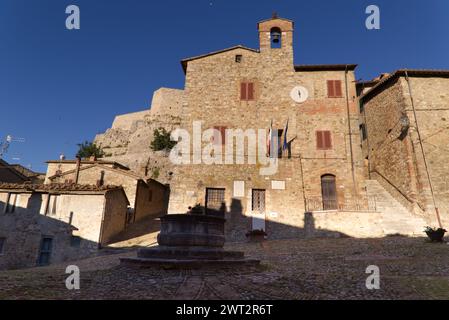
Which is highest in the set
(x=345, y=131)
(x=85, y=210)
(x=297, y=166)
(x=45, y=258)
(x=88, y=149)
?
(x=88, y=149)

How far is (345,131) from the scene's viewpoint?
59.8ft

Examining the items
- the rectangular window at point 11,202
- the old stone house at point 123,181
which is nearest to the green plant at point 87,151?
the old stone house at point 123,181

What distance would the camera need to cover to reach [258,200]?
16750 mm

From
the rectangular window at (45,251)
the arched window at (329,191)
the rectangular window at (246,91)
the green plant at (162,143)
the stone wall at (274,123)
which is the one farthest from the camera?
the green plant at (162,143)

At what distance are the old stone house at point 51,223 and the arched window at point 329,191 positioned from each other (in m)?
12.9

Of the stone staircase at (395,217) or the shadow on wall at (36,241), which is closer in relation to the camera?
the stone staircase at (395,217)

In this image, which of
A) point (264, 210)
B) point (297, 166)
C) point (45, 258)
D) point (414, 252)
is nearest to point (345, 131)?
point (297, 166)

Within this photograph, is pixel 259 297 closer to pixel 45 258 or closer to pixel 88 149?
pixel 45 258

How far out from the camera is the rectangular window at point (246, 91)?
1891 cm

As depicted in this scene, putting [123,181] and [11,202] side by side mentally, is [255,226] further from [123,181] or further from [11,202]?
[11,202]

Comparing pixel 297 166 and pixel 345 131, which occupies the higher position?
pixel 345 131

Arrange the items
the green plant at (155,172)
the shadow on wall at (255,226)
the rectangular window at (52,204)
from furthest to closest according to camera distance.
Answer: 1. the green plant at (155,172)
2. the rectangular window at (52,204)
3. the shadow on wall at (255,226)

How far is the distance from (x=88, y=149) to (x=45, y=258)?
2991 cm

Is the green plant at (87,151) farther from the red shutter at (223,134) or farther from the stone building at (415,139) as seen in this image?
the stone building at (415,139)
